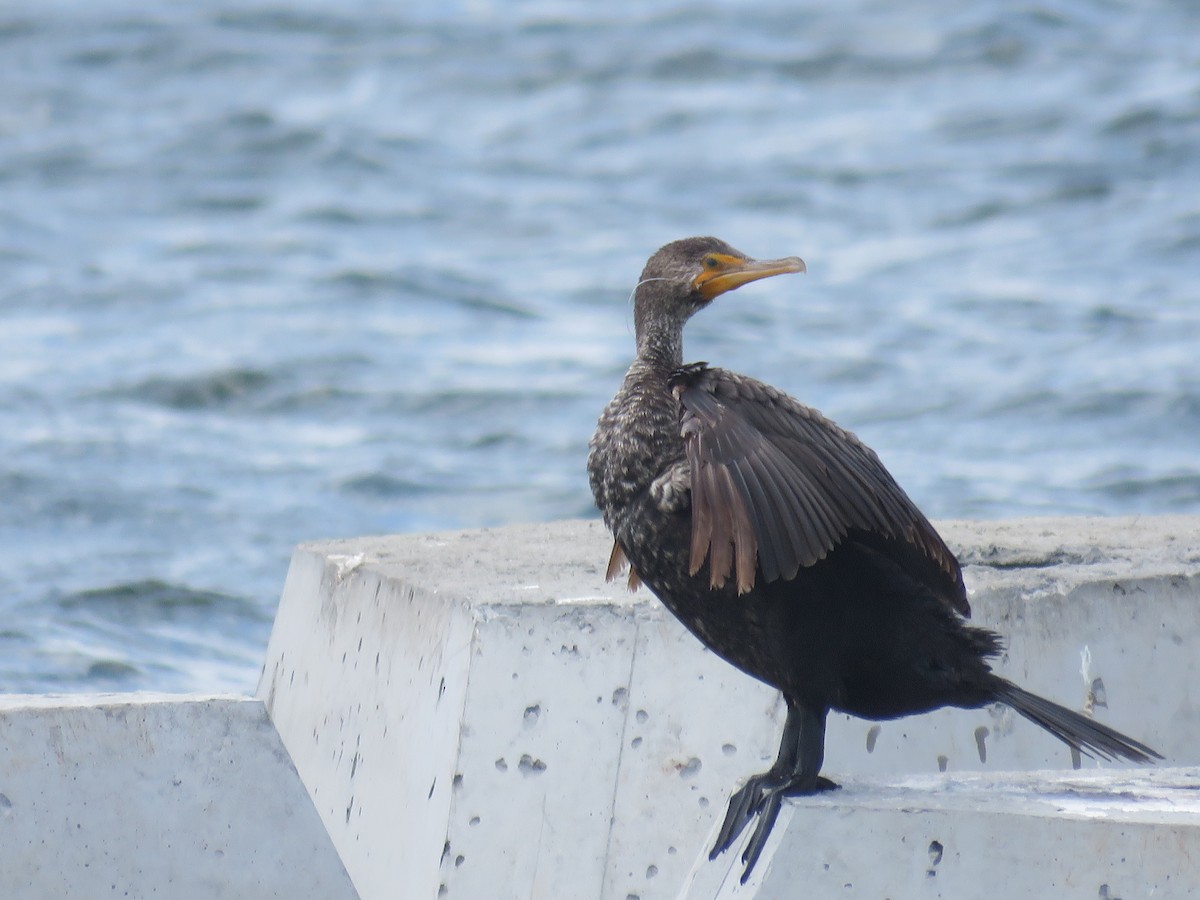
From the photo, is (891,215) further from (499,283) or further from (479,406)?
(479,406)

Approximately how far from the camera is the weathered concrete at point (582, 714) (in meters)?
3.25

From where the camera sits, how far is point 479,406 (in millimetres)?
10539

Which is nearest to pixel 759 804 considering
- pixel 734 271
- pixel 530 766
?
pixel 530 766

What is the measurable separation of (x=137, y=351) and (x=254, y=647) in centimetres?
469

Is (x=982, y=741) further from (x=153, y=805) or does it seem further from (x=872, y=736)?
(x=153, y=805)

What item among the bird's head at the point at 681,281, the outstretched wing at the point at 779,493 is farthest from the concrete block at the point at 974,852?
the bird's head at the point at 681,281

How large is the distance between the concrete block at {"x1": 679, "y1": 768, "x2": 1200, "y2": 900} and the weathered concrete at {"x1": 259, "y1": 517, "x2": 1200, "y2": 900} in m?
0.73

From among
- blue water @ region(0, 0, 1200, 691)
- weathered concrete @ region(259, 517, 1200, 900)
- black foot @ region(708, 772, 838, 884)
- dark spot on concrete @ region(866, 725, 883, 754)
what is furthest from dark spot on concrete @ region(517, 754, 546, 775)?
blue water @ region(0, 0, 1200, 691)

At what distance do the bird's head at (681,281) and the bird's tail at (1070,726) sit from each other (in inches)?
32.6

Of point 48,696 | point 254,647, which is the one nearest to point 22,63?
point 254,647

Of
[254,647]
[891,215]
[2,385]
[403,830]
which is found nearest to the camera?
[403,830]

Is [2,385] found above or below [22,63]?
below

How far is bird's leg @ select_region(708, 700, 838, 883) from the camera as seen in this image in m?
2.72

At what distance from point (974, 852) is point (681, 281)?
114 centimetres
